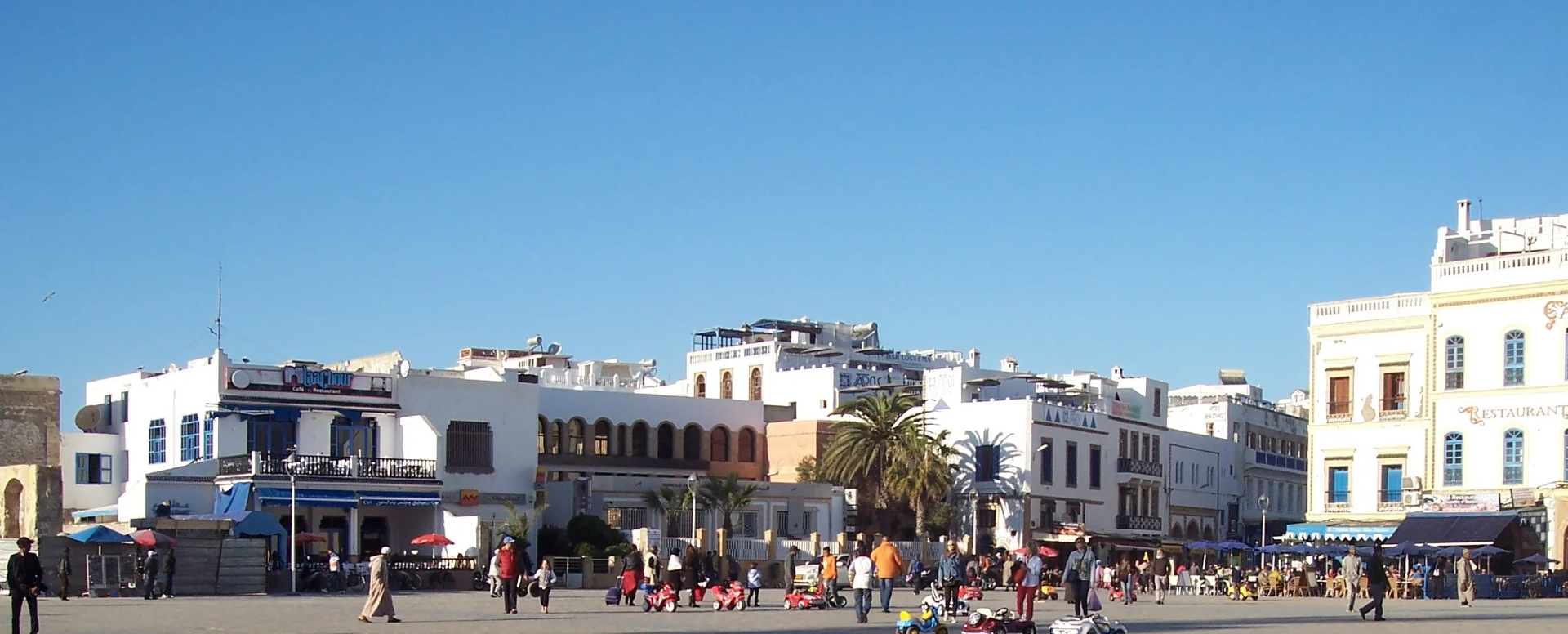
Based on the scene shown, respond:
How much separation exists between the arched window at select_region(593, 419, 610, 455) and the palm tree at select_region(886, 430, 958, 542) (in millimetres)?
10395

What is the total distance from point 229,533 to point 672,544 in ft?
55.9

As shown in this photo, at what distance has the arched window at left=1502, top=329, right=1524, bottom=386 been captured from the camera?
57.6 m

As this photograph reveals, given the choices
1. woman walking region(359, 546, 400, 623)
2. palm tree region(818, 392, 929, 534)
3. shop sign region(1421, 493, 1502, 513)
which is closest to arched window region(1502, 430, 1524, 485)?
shop sign region(1421, 493, 1502, 513)

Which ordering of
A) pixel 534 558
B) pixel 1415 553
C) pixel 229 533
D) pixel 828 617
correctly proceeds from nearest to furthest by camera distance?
pixel 828 617, pixel 229 533, pixel 1415 553, pixel 534 558

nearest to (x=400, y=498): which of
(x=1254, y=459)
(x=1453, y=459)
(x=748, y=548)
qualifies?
(x=748, y=548)

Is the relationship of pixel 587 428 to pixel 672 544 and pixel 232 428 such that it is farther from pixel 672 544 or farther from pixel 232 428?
pixel 232 428

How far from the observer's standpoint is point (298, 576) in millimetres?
49000

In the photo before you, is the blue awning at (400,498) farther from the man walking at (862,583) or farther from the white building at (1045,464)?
the man walking at (862,583)

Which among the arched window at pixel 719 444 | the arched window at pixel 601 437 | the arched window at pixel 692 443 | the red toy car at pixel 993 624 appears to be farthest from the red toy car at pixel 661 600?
the arched window at pixel 719 444

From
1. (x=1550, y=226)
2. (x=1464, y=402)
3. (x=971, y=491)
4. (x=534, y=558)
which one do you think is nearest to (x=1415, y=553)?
(x=1464, y=402)

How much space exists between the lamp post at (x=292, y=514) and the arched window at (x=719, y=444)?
2054cm

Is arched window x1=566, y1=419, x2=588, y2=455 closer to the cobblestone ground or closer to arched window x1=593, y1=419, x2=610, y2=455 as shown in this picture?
arched window x1=593, y1=419, x2=610, y2=455

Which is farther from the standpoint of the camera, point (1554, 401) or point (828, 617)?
point (1554, 401)

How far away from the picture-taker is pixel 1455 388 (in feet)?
194
